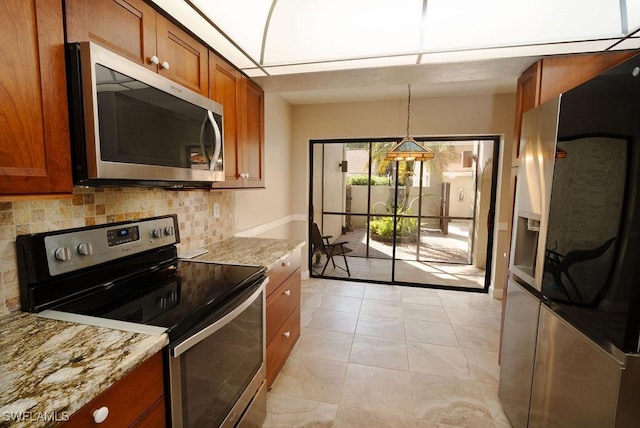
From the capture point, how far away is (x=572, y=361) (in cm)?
116

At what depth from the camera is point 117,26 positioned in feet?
3.54

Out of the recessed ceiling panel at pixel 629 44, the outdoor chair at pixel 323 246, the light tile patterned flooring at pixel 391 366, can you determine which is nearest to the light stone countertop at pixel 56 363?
the light tile patterned flooring at pixel 391 366

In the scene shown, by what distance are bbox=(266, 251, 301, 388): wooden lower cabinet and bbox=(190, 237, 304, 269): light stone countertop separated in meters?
0.06

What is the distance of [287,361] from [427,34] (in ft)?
7.80

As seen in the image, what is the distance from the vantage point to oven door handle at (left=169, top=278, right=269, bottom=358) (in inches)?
35.9

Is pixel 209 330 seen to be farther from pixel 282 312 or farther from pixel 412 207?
pixel 412 207

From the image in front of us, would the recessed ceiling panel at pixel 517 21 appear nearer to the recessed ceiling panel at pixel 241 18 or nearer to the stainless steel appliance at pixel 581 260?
the stainless steel appliance at pixel 581 260

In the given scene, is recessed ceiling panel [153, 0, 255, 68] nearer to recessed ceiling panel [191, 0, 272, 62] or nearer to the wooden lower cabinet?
recessed ceiling panel [191, 0, 272, 62]

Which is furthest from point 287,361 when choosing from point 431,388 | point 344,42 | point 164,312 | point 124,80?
point 344,42

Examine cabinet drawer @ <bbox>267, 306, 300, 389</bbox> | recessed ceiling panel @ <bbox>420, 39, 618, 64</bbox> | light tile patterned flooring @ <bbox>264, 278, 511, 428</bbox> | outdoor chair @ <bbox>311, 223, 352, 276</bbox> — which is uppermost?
recessed ceiling panel @ <bbox>420, 39, 618, 64</bbox>

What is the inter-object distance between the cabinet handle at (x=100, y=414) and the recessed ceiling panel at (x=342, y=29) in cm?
182

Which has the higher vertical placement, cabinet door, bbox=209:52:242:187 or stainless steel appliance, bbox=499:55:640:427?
cabinet door, bbox=209:52:242:187

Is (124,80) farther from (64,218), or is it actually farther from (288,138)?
(288,138)

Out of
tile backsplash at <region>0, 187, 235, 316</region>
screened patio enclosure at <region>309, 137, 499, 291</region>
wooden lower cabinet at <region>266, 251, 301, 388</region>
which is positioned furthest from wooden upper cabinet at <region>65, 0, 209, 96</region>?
screened patio enclosure at <region>309, 137, 499, 291</region>
